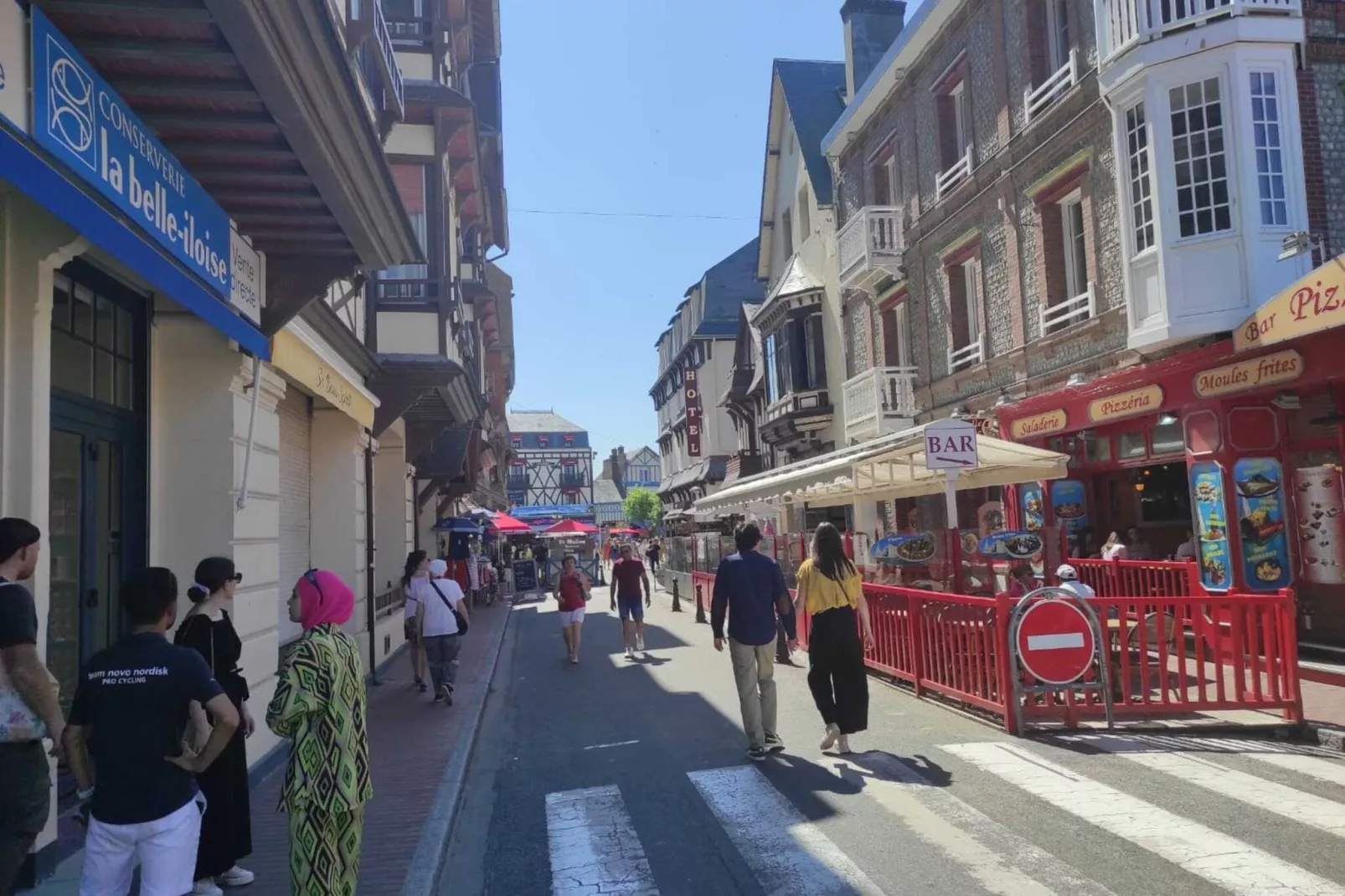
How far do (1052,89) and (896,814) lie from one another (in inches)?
489

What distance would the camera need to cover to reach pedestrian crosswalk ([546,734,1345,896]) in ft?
15.9

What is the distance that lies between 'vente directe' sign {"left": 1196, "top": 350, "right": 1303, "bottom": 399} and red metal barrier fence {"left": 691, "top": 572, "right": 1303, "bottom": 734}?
11.0 ft

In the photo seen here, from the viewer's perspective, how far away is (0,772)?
3449 millimetres

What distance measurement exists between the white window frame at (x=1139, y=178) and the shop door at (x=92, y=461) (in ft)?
37.3

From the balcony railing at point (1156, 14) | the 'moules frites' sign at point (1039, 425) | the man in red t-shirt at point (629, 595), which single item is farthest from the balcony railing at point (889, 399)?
the balcony railing at point (1156, 14)

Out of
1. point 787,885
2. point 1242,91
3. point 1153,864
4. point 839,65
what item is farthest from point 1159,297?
point 839,65

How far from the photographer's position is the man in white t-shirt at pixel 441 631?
422 inches

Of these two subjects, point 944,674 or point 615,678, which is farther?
point 615,678

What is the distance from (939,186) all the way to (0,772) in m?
18.1

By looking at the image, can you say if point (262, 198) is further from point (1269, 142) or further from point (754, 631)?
point (1269, 142)

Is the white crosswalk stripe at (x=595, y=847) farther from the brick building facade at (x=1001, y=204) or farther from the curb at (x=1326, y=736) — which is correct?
the brick building facade at (x=1001, y=204)

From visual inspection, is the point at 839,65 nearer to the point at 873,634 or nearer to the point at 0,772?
the point at 873,634

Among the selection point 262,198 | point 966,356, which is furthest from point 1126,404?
point 262,198

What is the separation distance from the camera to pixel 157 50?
16.0ft
